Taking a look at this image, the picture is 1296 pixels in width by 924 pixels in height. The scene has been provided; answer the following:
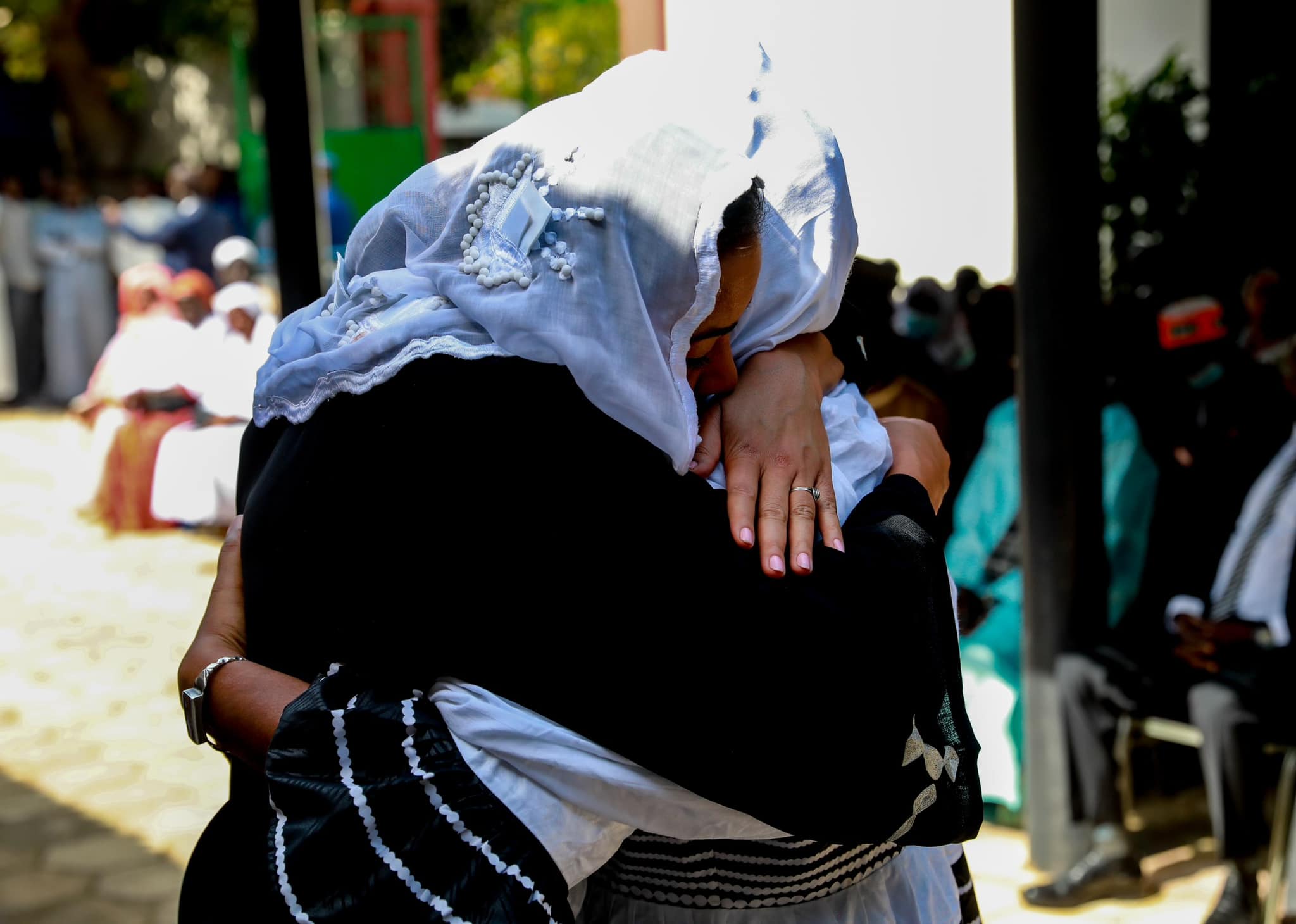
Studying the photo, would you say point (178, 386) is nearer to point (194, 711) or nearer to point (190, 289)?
point (190, 289)

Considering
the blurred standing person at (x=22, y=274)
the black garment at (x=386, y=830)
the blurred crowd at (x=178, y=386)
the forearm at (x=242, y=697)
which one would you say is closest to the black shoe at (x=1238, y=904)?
the black garment at (x=386, y=830)

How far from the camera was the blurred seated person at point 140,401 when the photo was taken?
8.45 m

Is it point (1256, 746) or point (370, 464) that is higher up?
point (370, 464)

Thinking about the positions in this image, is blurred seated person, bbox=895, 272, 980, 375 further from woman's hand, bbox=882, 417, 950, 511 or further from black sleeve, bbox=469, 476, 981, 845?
black sleeve, bbox=469, 476, 981, 845

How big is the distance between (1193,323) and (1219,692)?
130 centimetres

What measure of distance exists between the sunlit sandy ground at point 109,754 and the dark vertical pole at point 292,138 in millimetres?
1803

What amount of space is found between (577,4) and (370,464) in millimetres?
18865

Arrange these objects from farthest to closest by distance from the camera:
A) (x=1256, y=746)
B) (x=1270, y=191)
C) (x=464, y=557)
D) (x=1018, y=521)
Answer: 1. (x=1270, y=191)
2. (x=1018, y=521)
3. (x=1256, y=746)
4. (x=464, y=557)

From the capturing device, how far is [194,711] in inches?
50.9

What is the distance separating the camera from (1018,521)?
152 inches

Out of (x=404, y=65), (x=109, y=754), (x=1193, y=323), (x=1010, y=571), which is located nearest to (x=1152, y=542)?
(x=1010, y=571)

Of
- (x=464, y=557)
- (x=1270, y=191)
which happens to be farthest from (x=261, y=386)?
(x=1270, y=191)

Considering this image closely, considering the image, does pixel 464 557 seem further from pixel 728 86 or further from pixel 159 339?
pixel 159 339

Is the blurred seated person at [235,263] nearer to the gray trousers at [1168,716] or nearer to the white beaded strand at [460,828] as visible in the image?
the gray trousers at [1168,716]
